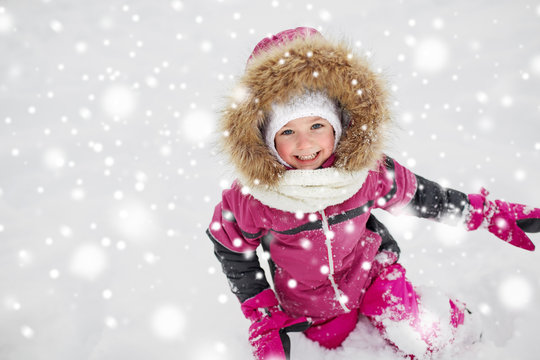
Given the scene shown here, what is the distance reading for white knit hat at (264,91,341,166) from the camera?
1.30 metres

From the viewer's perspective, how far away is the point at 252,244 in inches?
62.4

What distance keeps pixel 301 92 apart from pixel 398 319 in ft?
3.48

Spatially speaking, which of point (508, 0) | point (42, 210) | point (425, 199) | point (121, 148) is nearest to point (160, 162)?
point (121, 148)

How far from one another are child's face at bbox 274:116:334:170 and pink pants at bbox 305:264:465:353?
26.5 inches

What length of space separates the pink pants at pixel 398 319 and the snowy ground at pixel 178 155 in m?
0.09

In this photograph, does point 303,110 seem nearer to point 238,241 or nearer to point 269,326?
point 238,241

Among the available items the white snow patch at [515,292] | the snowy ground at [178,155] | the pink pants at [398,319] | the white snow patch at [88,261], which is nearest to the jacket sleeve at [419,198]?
the snowy ground at [178,155]

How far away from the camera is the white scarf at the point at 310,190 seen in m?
1.34

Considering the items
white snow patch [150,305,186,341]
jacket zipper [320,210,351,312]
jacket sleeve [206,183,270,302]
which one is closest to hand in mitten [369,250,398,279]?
jacket zipper [320,210,351,312]

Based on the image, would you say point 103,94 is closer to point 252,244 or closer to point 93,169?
point 93,169

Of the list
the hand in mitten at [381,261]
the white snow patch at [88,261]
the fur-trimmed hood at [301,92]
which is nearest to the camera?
the fur-trimmed hood at [301,92]

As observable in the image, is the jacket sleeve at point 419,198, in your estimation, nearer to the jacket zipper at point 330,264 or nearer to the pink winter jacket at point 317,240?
the pink winter jacket at point 317,240

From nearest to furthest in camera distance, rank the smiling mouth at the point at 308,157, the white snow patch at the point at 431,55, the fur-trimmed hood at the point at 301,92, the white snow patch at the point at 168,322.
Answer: the fur-trimmed hood at the point at 301,92 < the smiling mouth at the point at 308,157 < the white snow patch at the point at 168,322 < the white snow patch at the point at 431,55

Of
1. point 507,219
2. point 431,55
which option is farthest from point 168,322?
point 431,55
